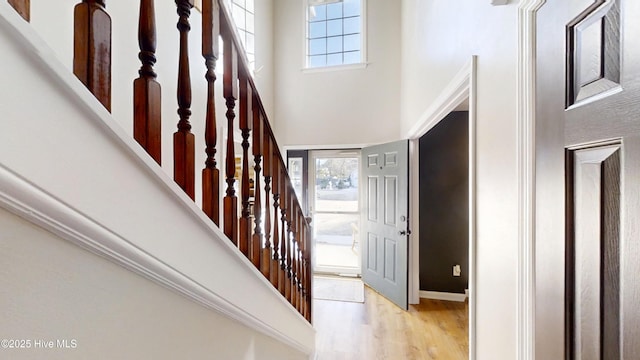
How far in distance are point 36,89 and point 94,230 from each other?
20 centimetres

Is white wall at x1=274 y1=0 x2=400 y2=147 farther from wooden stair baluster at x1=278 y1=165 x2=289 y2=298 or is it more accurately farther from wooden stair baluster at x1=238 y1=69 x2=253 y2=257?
wooden stair baluster at x1=238 y1=69 x2=253 y2=257

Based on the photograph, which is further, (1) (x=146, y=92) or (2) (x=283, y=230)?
(2) (x=283, y=230)

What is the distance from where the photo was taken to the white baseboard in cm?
360

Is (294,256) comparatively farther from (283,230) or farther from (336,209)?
(336,209)

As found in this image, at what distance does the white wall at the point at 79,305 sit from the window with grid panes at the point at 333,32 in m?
4.12

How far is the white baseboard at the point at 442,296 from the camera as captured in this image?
11.8ft

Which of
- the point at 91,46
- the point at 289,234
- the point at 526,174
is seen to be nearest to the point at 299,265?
the point at 289,234

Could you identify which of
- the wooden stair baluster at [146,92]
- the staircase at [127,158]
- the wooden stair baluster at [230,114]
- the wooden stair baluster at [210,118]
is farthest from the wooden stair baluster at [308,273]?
the wooden stair baluster at [146,92]

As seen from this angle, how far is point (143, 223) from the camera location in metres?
0.51

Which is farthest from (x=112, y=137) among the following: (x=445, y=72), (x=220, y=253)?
(x=445, y=72)

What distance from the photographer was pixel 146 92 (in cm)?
55

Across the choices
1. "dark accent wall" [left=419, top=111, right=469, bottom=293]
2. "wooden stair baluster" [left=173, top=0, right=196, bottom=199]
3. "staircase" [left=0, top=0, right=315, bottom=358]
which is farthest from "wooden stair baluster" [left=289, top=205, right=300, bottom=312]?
"dark accent wall" [left=419, top=111, right=469, bottom=293]

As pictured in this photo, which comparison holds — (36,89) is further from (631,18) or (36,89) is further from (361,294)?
(361,294)

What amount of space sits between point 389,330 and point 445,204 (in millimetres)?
1675
